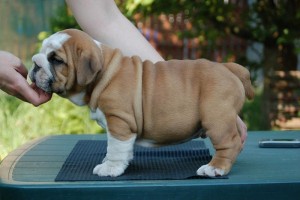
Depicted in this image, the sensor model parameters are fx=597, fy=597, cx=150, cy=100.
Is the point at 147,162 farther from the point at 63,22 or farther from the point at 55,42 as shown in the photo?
the point at 63,22

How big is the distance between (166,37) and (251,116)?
3.09 metres

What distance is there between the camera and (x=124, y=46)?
7.34 ft

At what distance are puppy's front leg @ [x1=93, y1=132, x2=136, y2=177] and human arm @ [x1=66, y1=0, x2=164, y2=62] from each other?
51 cm

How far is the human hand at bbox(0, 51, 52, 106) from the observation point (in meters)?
1.87

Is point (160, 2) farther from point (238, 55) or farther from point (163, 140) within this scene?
point (163, 140)

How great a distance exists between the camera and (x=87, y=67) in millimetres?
1714

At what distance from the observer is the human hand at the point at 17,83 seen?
1.87 metres

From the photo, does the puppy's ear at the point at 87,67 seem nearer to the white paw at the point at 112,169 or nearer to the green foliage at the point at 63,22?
the white paw at the point at 112,169

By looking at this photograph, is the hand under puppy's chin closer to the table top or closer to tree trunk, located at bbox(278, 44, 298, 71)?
the table top

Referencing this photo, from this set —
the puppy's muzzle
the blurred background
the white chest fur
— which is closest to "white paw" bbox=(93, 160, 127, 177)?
the white chest fur

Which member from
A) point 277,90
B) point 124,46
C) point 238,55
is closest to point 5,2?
point 238,55

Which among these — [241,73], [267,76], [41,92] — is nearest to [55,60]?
[41,92]

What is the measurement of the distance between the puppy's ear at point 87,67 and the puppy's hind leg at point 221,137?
35 centimetres

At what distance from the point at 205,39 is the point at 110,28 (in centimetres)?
397
